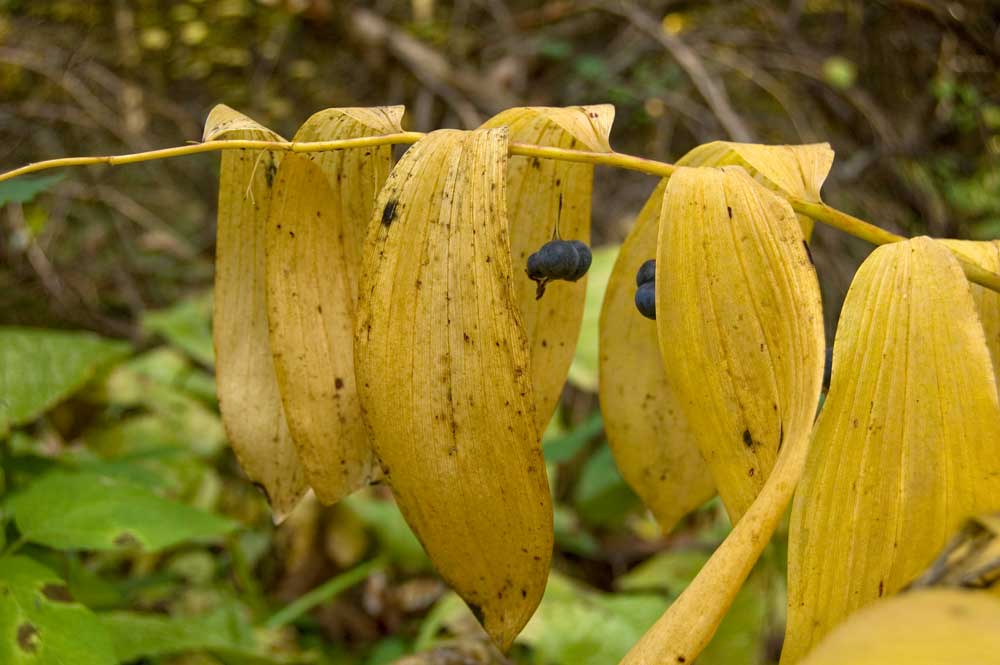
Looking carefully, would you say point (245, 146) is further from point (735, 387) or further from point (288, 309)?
point (735, 387)

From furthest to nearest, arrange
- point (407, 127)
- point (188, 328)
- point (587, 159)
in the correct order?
point (407, 127) → point (188, 328) → point (587, 159)

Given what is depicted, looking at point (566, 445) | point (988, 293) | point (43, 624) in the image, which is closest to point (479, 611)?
point (43, 624)

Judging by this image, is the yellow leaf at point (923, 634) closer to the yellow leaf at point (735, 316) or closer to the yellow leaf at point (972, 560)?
the yellow leaf at point (972, 560)

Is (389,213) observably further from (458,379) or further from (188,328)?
(188,328)

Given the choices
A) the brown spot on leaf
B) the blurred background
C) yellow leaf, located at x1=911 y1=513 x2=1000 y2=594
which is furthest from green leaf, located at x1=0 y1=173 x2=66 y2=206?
yellow leaf, located at x1=911 y1=513 x2=1000 y2=594

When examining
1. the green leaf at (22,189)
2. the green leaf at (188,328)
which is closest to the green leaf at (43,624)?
the green leaf at (22,189)

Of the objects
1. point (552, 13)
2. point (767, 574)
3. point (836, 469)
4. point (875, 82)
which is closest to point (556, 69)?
point (552, 13)

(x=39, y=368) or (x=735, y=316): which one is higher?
(x=735, y=316)

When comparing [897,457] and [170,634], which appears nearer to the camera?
[897,457]
